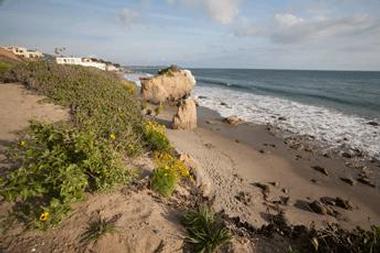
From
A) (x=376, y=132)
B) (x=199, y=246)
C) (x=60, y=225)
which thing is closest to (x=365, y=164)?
(x=376, y=132)

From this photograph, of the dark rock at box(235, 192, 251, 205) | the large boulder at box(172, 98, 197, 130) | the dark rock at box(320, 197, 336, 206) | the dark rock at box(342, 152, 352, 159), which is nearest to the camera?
the dark rock at box(235, 192, 251, 205)

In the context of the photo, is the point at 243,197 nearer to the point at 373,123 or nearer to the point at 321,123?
the point at 321,123

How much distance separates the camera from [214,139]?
14711 mm

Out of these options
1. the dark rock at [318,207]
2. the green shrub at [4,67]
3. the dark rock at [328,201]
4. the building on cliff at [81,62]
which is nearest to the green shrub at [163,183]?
the dark rock at [318,207]

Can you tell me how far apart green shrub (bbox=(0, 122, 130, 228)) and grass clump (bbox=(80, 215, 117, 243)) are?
0.51 m

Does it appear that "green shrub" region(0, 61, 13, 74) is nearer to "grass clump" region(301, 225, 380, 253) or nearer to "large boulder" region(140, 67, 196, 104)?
"large boulder" region(140, 67, 196, 104)

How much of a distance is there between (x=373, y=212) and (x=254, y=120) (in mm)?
12094

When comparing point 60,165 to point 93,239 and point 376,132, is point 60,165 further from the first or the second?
point 376,132

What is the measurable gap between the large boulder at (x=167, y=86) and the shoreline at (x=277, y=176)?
10176 millimetres

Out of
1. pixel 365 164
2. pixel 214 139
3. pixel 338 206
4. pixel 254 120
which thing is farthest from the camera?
pixel 254 120

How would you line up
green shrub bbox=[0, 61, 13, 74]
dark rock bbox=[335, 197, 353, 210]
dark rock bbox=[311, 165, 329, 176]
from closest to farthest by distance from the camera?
1. dark rock bbox=[335, 197, 353, 210]
2. dark rock bbox=[311, 165, 329, 176]
3. green shrub bbox=[0, 61, 13, 74]

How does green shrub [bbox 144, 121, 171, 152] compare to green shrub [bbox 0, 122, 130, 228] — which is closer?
green shrub [bbox 0, 122, 130, 228]

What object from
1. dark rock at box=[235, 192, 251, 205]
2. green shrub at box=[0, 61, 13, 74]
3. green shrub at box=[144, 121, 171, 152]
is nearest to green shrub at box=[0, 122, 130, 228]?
green shrub at box=[144, 121, 171, 152]

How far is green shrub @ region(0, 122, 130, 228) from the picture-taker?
14.9ft
